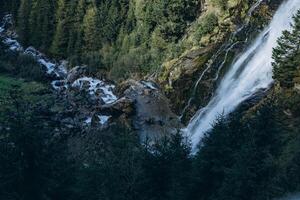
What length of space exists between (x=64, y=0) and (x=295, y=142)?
199ft

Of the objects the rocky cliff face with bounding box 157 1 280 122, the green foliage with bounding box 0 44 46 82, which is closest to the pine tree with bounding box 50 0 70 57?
the green foliage with bounding box 0 44 46 82

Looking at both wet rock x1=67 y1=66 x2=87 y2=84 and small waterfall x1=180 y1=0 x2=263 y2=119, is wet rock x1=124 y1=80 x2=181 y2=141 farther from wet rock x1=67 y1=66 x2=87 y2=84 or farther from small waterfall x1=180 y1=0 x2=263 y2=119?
wet rock x1=67 y1=66 x2=87 y2=84

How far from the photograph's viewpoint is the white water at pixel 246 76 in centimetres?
4912

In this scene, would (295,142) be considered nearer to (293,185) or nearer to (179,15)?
(293,185)

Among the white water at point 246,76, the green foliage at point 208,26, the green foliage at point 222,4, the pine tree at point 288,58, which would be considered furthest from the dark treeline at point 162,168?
the green foliage at point 222,4

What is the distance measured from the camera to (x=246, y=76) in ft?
168

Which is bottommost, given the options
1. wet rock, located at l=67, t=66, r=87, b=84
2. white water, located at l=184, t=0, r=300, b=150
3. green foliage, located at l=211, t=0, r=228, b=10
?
white water, located at l=184, t=0, r=300, b=150

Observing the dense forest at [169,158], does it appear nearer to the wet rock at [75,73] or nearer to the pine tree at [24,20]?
the wet rock at [75,73]

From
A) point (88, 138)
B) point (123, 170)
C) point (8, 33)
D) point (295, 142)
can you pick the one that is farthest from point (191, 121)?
point (8, 33)

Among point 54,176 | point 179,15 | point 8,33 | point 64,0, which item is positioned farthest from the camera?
point 8,33

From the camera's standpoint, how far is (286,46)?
44375 mm

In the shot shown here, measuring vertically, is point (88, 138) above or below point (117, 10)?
below

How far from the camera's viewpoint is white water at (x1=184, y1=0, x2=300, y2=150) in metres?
49.1

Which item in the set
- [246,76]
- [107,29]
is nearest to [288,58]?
[246,76]
